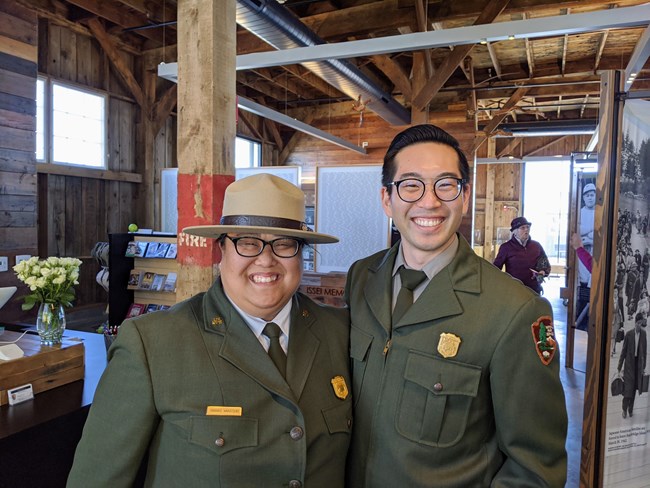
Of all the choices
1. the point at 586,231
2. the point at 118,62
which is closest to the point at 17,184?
the point at 118,62

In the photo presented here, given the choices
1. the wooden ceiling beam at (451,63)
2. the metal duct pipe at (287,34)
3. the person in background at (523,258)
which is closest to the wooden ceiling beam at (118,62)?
the metal duct pipe at (287,34)

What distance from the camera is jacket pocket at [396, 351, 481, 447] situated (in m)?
1.28

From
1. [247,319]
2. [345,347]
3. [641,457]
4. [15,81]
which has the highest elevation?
[15,81]

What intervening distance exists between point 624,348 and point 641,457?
589 millimetres

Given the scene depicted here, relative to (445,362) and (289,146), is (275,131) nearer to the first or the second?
(289,146)

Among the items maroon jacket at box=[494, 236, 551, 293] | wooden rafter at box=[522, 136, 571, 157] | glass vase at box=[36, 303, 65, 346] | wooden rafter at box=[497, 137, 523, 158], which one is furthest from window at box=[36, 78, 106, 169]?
wooden rafter at box=[522, 136, 571, 157]

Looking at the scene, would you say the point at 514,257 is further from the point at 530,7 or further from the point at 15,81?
the point at 15,81

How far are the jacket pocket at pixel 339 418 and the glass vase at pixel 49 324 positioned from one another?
1553mm

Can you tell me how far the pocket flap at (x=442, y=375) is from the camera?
128 centimetres

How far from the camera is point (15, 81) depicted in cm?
439

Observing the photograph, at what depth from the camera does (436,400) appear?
1306 mm

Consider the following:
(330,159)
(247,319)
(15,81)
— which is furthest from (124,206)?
(247,319)

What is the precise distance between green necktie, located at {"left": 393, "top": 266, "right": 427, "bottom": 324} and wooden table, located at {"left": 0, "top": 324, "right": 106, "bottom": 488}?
4.47 ft

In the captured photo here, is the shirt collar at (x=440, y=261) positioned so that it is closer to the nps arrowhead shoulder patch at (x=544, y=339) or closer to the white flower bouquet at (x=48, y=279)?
the nps arrowhead shoulder patch at (x=544, y=339)
